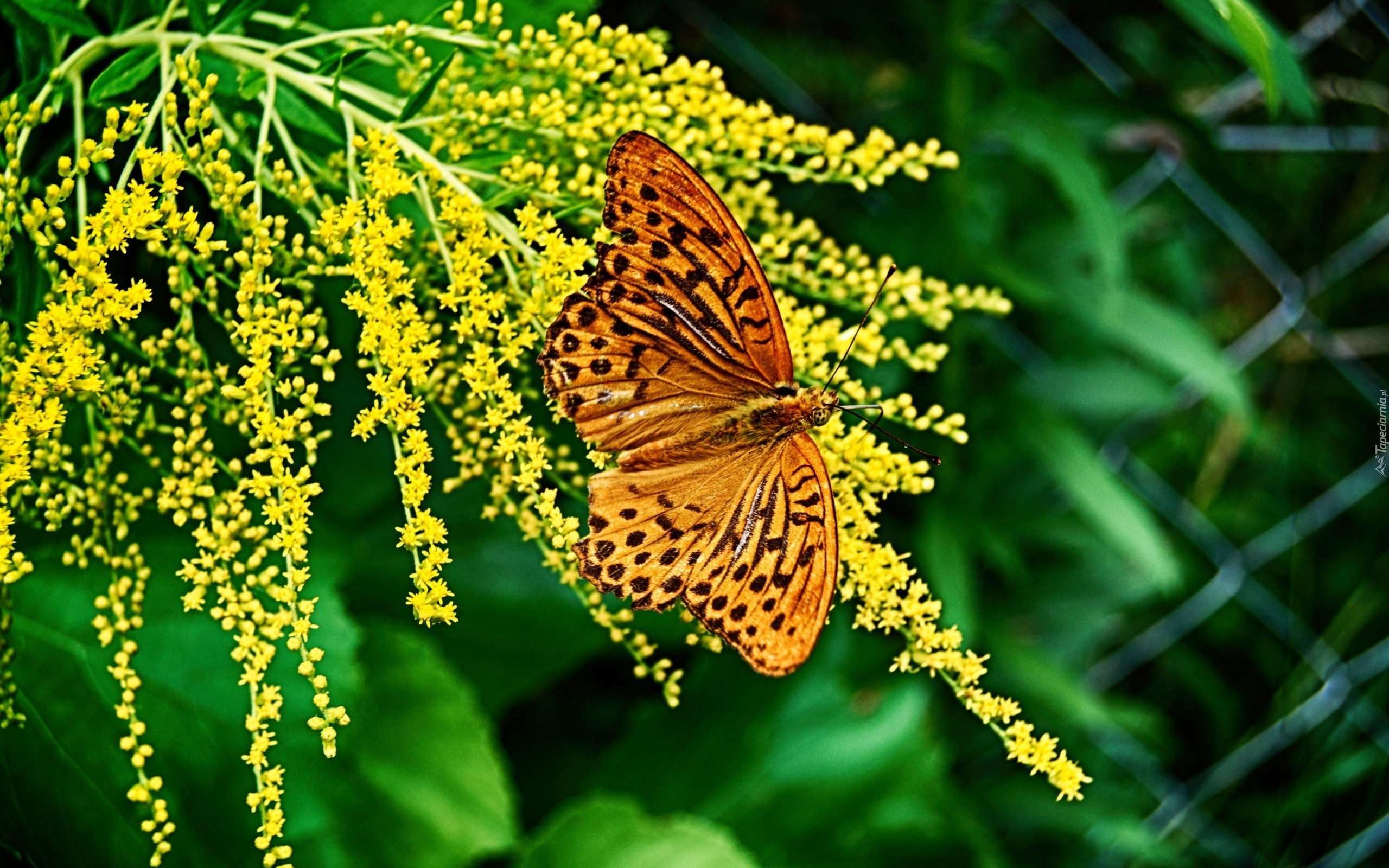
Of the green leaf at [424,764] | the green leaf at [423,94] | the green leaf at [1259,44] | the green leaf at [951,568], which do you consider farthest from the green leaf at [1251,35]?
the green leaf at [424,764]

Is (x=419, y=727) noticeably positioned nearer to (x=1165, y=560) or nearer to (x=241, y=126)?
(x=241, y=126)

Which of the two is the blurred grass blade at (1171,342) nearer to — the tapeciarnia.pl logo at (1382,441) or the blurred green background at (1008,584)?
the blurred green background at (1008,584)

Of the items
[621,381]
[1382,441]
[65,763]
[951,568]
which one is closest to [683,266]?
[621,381]

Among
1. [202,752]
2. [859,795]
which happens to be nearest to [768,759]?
[859,795]

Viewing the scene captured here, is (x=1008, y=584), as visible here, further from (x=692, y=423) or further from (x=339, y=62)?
(x=339, y=62)

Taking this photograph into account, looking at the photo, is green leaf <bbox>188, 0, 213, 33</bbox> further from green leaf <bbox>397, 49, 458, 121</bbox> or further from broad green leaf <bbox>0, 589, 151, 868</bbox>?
broad green leaf <bbox>0, 589, 151, 868</bbox>

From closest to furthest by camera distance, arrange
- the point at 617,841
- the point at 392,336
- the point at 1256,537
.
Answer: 1. the point at 392,336
2. the point at 617,841
3. the point at 1256,537

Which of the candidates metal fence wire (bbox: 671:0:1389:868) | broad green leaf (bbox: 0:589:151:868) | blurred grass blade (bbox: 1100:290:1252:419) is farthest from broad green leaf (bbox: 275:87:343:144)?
metal fence wire (bbox: 671:0:1389:868)
